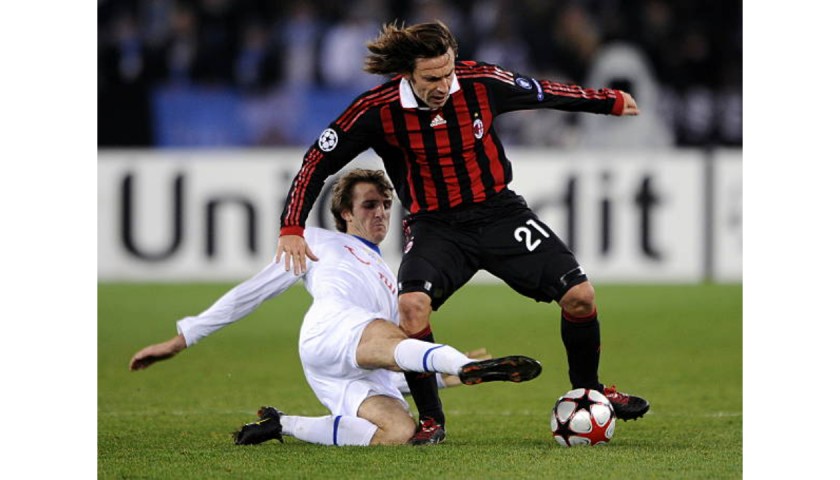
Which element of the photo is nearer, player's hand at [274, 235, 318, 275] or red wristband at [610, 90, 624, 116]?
player's hand at [274, 235, 318, 275]

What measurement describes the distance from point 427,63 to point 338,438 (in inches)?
55.4

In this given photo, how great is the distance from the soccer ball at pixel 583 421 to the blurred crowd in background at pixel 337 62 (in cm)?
842

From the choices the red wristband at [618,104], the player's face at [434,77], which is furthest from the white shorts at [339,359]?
the red wristband at [618,104]

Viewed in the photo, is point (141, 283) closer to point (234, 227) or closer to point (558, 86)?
point (234, 227)

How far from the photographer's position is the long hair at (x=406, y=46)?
5.22 metres

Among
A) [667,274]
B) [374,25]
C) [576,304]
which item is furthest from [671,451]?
[374,25]

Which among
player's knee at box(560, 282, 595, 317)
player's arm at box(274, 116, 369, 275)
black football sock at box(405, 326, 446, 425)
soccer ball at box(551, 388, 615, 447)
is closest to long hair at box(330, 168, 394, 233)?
player's arm at box(274, 116, 369, 275)

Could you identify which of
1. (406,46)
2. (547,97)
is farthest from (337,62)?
(406,46)

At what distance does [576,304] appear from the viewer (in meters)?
5.39

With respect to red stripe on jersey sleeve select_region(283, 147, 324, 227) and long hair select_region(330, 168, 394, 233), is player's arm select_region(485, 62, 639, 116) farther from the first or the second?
red stripe on jersey sleeve select_region(283, 147, 324, 227)

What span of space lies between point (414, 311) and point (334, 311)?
344 millimetres

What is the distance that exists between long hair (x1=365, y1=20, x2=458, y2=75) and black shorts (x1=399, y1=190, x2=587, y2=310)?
60 cm

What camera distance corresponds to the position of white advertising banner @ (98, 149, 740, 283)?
11.9 meters

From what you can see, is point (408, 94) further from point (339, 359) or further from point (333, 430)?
point (333, 430)
